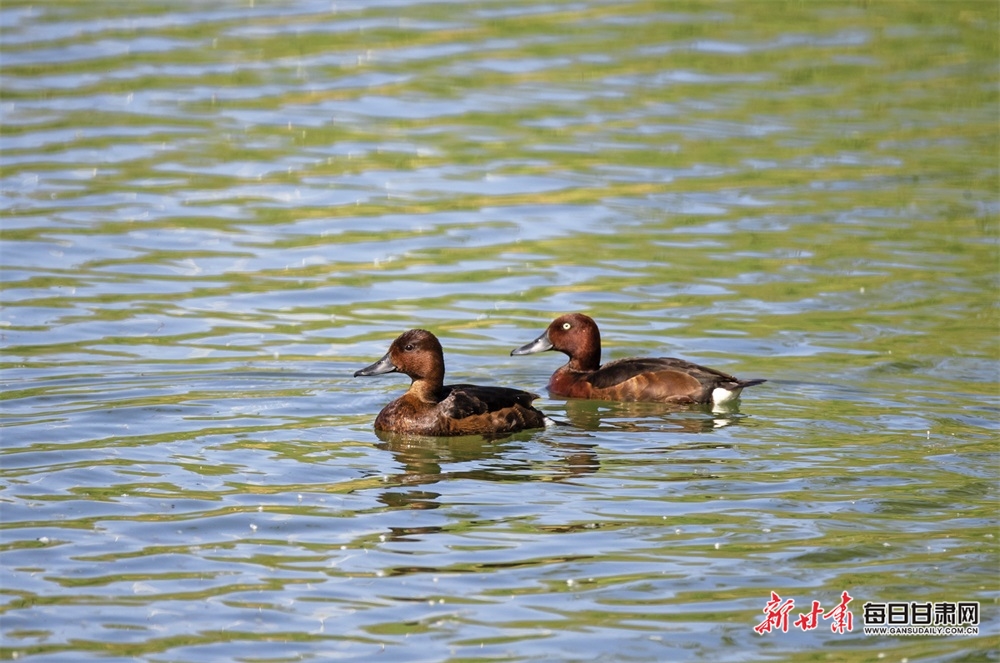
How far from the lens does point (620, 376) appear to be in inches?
480

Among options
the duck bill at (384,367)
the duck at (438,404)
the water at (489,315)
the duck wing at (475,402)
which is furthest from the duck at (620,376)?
the duck bill at (384,367)

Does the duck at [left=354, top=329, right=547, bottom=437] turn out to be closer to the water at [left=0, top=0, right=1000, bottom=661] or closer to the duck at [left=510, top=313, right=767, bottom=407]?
the water at [left=0, top=0, right=1000, bottom=661]

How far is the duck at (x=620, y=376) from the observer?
11.8m

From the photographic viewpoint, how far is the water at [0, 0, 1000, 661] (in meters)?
8.21

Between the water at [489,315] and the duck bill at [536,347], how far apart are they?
29 centimetres

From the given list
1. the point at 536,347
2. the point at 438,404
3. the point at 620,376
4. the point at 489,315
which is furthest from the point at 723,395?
the point at 489,315

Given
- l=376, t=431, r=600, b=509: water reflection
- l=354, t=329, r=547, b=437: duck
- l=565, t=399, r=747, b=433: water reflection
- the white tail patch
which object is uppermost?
l=354, t=329, r=547, b=437: duck

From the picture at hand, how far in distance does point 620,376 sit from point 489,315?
248 centimetres

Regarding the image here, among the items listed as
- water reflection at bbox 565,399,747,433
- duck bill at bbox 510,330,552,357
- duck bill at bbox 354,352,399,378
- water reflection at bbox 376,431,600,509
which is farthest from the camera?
duck bill at bbox 510,330,552,357

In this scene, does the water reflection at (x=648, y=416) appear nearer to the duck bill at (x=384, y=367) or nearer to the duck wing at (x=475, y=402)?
the duck wing at (x=475, y=402)

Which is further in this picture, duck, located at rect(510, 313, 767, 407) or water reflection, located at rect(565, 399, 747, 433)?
duck, located at rect(510, 313, 767, 407)

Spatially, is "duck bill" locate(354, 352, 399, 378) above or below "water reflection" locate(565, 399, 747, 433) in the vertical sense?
above

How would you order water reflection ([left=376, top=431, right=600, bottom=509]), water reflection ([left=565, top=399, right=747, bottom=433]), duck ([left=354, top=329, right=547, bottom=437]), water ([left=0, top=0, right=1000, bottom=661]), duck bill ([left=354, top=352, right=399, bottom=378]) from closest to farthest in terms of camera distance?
water ([left=0, top=0, right=1000, bottom=661])
water reflection ([left=376, top=431, right=600, bottom=509])
duck ([left=354, top=329, right=547, bottom=437])
water reflection ([left=565, top=399, right=747, bottom=433])
duck bill ([left=354, top=352, right=399, bottom=378])

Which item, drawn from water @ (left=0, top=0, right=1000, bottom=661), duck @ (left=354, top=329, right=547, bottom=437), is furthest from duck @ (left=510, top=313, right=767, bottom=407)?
duck @ (left=354, top=329, right=547, bottom=437)
